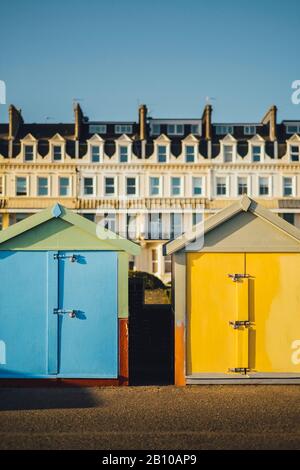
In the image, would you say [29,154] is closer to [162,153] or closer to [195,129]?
[162,153]

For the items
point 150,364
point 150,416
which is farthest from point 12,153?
point 150,416

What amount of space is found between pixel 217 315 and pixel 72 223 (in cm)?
328

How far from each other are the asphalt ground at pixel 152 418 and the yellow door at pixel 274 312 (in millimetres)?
494

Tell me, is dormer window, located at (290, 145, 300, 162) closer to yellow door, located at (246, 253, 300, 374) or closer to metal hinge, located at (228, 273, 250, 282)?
yellow door, located at (246, 253, 300, 374)

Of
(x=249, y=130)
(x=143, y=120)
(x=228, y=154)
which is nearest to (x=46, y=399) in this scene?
(x=228, y=154)

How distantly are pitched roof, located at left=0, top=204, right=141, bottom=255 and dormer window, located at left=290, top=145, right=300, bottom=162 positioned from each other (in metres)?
40.6

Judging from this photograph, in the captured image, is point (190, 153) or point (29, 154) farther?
point (29, 154)

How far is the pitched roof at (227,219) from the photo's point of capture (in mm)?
9984

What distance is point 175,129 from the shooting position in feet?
166

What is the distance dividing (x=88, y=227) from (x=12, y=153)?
39.6 metres

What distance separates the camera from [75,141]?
47750mm
